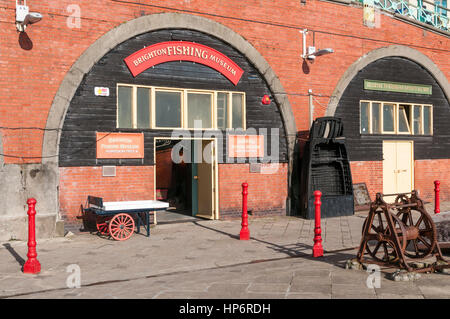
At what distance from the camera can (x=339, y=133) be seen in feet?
44.6

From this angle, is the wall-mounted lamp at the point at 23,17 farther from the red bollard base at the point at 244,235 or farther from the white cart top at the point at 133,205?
the red bollard base at the point at 244,235

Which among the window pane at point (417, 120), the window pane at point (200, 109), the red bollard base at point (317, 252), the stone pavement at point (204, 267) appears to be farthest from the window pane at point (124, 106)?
the window pane at point (417, 120)

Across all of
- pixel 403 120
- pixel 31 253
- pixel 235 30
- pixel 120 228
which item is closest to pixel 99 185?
pixel 120 228

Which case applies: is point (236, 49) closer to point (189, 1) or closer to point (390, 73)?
point (189, 1)

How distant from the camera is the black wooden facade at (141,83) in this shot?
10.7 metres

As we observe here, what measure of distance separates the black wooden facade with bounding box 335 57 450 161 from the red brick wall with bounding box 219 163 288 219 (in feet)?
9.79

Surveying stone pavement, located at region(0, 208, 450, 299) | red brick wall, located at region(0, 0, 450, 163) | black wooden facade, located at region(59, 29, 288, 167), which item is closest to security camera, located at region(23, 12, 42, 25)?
red brick wall, located at region(0, 0, 450, 163)

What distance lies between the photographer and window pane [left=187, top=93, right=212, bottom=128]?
12.3 metres

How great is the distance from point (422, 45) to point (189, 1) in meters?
9.33

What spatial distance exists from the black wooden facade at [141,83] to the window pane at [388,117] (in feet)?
15.2

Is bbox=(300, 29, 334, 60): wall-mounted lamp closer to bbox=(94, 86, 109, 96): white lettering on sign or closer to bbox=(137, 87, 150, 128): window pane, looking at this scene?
bbox=(137, 87, 150, 128): window pane

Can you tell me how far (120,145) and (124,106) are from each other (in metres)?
1.00
